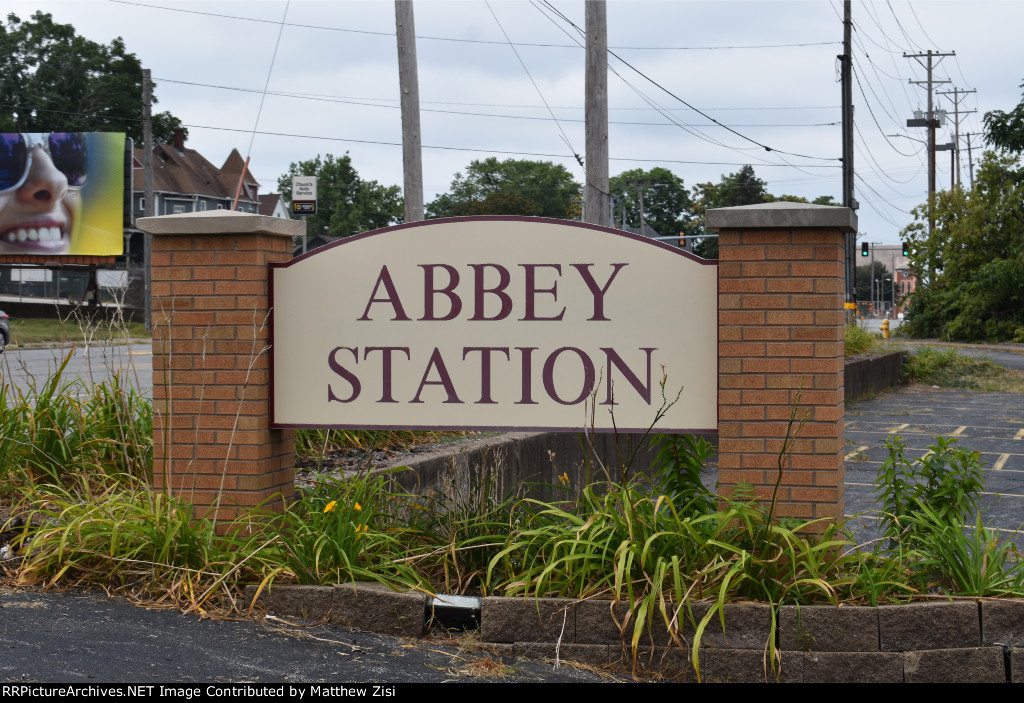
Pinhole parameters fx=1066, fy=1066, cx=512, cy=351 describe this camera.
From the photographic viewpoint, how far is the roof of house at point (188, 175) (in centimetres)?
6981

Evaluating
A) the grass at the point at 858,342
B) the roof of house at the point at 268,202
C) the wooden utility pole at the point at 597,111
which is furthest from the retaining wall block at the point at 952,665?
the roof of house at the point at 268,202

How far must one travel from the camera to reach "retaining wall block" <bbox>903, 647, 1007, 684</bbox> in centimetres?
441

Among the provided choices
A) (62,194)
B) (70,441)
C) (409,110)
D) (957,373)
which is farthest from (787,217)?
(62,194)

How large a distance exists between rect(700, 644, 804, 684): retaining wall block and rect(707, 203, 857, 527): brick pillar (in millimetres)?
831

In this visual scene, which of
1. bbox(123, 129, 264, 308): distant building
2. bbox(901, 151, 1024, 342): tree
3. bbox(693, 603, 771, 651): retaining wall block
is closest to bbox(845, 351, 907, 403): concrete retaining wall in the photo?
bbox(693, 603, 771, 651): retaining wall block

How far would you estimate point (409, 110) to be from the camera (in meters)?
13.1

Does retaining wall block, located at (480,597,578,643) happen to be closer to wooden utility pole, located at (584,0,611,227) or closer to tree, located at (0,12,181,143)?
wooden utility pole, located at (584,0,611,227)

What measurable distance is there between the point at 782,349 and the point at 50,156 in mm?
39281

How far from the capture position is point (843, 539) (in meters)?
5.09

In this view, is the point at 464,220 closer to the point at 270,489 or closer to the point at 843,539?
the point at 270,489

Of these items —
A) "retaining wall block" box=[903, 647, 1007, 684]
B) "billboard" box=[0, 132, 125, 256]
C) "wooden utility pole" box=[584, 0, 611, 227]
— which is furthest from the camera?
"billboard" box=[0, 132, 125, 256]

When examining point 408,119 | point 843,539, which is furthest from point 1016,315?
point 843,539

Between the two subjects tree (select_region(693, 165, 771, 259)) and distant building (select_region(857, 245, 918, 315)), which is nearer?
tree (select_region(693, 165, 771, 259))

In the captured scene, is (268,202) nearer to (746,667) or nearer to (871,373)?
(871,373)
